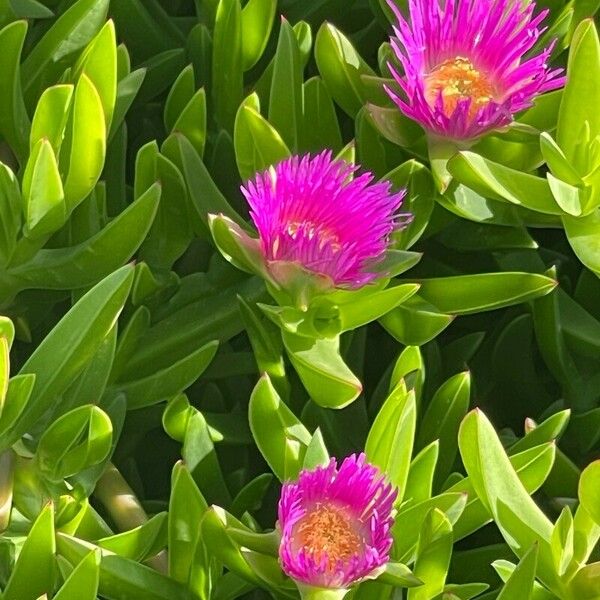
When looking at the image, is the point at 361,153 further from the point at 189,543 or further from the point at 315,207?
the point at 189,543

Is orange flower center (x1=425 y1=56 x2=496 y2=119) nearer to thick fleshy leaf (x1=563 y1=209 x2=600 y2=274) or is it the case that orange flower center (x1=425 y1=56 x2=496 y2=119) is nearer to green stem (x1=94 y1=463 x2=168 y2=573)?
thick fleshy leaf (x1=563 y1=209 x2=600 y2=274)

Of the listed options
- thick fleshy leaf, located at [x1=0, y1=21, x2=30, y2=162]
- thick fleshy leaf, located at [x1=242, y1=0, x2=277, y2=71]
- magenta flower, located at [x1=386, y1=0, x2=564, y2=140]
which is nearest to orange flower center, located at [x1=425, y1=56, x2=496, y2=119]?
magenta flower, located at [x1=386, y1=0, x2=564, y2=140]

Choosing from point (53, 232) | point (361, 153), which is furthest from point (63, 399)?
point (361, 153)

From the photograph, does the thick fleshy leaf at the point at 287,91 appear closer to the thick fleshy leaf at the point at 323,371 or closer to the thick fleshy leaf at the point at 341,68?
the thick fleshy leaf at the point at 341,68

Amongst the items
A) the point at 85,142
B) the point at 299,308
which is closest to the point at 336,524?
the point at 299,308

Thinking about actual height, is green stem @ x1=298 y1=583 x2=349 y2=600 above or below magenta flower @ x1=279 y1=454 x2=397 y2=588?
below
